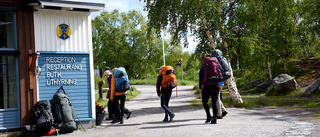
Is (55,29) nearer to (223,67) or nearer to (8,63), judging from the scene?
(8,63)

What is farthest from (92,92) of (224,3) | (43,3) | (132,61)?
(132,61)

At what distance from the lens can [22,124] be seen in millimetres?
8109

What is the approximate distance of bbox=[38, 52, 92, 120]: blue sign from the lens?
8.56m

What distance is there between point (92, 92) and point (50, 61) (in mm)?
1424

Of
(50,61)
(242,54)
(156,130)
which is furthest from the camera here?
(242,54)

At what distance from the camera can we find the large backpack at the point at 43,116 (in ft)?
25.8

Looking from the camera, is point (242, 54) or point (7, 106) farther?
point (242, 54)

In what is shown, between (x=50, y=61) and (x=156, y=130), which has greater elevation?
(x=50, y=61)

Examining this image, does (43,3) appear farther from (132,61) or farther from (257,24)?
(132,61)

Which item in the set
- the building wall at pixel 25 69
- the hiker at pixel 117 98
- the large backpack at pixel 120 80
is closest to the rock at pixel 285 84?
the hiker at pixel 117 98

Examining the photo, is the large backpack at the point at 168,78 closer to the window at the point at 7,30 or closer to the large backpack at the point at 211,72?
the large backpack at the point at 211,72

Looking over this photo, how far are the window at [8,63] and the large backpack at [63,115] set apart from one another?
102 centimetres

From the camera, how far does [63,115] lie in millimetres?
8195

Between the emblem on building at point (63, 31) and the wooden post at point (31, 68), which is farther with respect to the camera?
the emblem on building at point (63, 31)
